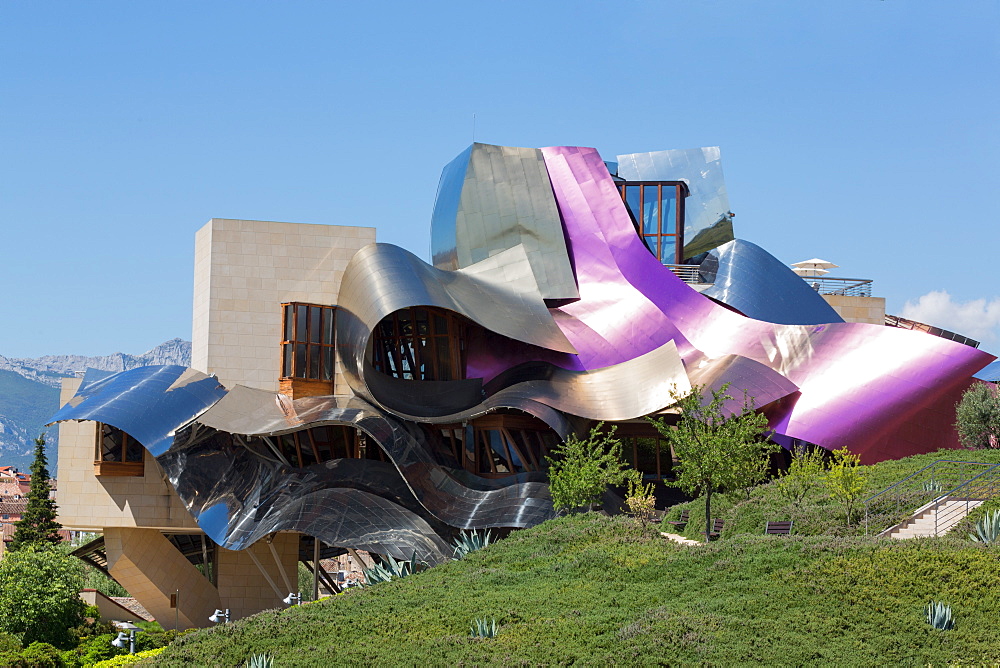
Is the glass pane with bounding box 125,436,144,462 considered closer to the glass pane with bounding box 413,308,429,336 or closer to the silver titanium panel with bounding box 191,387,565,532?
the silver titanium panel with bounding box 191,387,565,532

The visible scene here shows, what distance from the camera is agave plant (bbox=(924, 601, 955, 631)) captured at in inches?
666

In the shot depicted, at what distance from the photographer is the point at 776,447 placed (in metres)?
33.9

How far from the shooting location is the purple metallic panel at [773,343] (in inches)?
1379

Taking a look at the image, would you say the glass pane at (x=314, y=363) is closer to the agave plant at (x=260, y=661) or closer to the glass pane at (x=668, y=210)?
the glass pane at (x=668, y=210)

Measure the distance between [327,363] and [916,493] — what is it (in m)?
19.0

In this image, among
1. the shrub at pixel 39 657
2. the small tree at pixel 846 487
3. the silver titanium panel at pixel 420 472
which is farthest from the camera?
the silver titanium panel at pixel 420 472

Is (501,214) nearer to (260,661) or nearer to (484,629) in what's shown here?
(484,629)

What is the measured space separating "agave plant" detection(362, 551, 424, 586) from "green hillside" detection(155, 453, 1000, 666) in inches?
156

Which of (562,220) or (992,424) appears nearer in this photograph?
(992,424)

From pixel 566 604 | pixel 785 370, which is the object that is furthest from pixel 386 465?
pixel 566 604

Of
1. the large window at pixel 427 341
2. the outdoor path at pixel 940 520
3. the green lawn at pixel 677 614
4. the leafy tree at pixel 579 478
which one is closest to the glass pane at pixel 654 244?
the large window at pixel 427 341

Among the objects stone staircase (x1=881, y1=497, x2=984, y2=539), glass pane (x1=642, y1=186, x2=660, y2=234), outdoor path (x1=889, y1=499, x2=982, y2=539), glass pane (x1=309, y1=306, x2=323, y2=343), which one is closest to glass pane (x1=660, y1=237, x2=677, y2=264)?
glass pane (x1=642, y1=186, x2=660, y2=234)

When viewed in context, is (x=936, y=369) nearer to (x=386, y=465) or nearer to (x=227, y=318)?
(x=386, y=465)

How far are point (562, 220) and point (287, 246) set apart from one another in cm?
1058
